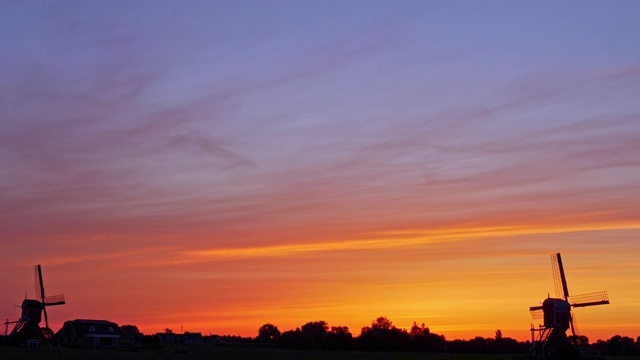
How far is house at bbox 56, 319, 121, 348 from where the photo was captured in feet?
547

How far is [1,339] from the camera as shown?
154 m

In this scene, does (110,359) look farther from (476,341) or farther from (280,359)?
(476,341)

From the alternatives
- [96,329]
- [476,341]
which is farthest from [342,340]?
[96,329]

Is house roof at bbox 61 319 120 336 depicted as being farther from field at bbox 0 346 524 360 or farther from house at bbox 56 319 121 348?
field at bbox 0 346 524 360

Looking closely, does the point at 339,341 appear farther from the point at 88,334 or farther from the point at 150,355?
the point at 150,355

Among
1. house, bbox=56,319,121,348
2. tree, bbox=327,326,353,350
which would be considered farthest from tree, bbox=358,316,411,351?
house, bbox=56,319,121,348

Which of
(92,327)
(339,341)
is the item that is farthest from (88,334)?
(339,341)

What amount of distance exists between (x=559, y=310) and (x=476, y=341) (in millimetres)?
81466

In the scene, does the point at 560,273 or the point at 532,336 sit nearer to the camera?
the point at 532,336

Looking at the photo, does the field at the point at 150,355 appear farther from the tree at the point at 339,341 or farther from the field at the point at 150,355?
the tree at the point at 339,341

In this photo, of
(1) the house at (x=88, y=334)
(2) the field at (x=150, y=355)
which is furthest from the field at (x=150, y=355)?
(1) the house at (x=88, y=334)

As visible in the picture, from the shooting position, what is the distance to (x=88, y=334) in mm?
168625

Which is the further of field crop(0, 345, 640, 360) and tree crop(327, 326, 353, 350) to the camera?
tree crop(327, 326, 353, 350)

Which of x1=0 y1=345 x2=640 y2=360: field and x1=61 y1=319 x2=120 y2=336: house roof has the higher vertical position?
x1=61 y1=319 x2=120 y2=336: house roof
